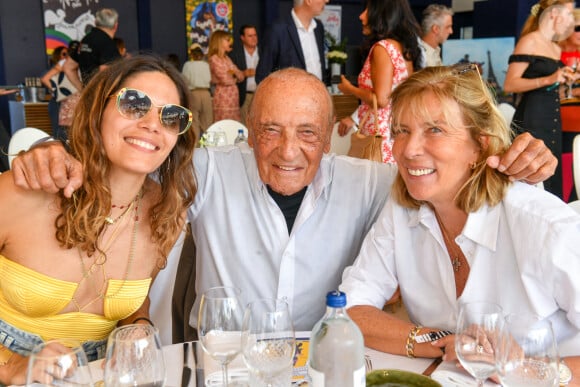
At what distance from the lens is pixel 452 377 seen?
138 cm

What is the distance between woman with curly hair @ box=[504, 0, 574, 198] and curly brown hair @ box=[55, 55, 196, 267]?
327cm

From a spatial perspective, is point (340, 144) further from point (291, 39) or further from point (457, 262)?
point (457, 262)

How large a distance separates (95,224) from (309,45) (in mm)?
3849

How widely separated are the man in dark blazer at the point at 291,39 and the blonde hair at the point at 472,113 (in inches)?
139

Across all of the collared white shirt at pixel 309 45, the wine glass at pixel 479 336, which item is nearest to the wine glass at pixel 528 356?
the wine glass at pixel 479 336

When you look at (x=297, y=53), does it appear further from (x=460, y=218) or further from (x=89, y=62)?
(x=460, y=218)

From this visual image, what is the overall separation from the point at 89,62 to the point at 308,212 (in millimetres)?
4680

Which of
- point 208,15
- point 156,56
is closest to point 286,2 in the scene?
point 208,15

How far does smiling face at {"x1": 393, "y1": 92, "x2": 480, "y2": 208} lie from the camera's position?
1.72 m

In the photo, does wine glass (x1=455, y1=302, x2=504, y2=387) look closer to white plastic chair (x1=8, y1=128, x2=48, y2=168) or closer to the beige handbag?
the beige handbag

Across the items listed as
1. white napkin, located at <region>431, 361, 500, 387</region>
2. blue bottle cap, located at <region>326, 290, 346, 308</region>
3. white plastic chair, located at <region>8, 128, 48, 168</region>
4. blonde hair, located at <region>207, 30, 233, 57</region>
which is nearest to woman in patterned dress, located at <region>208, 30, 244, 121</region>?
blonde hair, located at <region>207, 30, 233, 57</region>

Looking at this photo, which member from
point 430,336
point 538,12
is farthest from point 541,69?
point 430,336

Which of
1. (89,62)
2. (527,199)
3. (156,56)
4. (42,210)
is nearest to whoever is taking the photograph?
(527,199)

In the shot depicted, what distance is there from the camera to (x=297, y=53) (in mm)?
5203
